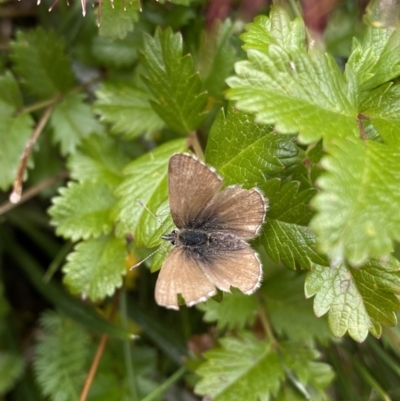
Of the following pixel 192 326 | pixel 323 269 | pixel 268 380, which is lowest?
pixel 192 326

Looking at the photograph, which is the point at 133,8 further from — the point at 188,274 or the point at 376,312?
the point at 376,312

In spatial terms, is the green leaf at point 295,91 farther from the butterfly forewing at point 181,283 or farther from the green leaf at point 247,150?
the butterfly forewing at point 181,283

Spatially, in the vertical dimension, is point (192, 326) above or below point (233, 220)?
below

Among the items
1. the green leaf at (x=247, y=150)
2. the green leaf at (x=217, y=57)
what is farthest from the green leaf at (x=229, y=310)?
the green leaf at (x=217, y=57)

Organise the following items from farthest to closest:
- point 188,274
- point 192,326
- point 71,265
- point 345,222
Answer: point 192,326 < point 71,265 < point 188,274 < point 345,222

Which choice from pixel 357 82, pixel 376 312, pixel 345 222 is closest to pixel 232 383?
pixel 376 312

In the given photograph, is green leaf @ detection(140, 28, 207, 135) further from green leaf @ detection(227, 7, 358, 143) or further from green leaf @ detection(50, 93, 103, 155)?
green leaf @ detection(50, 93, 103, 155)

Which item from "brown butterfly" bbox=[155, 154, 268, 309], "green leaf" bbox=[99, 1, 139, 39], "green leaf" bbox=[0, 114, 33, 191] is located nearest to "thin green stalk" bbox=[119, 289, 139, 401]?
"green leaf" bbox=[0, 114, 33, 191]
